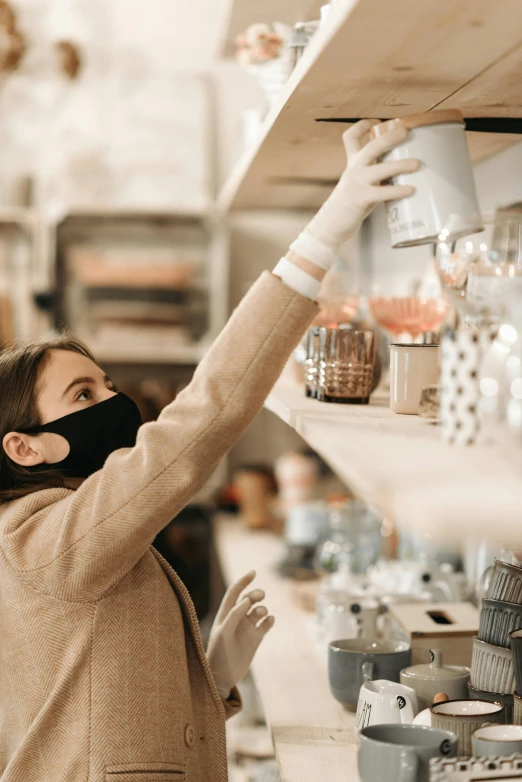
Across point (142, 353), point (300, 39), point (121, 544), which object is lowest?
point (121, 544)

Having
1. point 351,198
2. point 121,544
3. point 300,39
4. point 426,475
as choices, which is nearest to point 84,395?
point 121,544

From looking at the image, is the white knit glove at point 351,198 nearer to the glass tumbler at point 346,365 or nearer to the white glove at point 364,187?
the white glove at point 364,187

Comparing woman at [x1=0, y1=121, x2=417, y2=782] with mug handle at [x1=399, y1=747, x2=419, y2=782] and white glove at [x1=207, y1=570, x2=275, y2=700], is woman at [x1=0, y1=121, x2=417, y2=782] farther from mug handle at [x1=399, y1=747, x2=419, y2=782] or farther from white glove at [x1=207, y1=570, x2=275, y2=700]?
mug handle at [x1=399, y1=747, x2=419, y2=782]

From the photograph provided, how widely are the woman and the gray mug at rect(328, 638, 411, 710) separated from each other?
0.14m

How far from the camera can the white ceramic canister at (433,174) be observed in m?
1.02

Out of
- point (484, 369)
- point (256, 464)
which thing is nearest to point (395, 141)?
point (484, 369)

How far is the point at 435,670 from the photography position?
130 cm

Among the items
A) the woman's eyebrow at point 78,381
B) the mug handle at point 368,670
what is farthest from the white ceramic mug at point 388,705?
the woman's eyebrow at point 78,381

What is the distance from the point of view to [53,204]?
363 centimetres

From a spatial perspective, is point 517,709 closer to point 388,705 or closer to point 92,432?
point 388,705

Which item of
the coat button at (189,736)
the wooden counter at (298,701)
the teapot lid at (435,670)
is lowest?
the wooden counter at (298,701)

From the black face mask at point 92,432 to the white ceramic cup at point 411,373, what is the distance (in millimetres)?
431

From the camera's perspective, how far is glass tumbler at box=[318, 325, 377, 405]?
4.25 feet

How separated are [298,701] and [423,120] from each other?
1007mm
